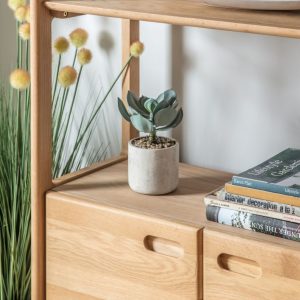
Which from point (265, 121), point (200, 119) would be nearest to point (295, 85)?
point (265, 121)

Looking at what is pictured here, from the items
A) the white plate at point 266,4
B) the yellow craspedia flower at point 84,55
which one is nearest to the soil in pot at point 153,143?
the yellow craspedia flower at point 84,55

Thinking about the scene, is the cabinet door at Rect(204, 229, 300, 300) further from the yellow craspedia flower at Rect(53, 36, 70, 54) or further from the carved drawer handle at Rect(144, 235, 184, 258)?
the yellow craspedia flower at Rect(53, 36, 70, 54)

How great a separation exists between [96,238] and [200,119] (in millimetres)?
423

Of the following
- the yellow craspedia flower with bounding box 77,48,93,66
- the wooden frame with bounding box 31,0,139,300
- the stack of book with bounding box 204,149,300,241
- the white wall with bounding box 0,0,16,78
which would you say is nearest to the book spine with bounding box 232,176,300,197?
the stack of book with bounding box 204,149,300,241

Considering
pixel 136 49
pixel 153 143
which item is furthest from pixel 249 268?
pixel 136 49

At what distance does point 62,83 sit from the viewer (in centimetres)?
201

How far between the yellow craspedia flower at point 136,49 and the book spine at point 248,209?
0.45m

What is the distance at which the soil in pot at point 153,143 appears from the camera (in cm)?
190

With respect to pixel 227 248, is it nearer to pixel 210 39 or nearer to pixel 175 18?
pixel 175 18

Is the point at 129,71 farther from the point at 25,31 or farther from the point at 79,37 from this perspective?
the point at 25,31

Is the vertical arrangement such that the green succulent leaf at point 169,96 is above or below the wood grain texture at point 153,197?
above

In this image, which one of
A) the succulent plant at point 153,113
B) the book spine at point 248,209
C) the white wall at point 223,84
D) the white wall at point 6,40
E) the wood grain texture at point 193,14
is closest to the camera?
the wood grain texture at point 193,14

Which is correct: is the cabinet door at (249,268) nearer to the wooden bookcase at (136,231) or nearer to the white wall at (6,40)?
the wooden bookcase at (136,231)

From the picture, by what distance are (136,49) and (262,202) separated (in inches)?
21.1
